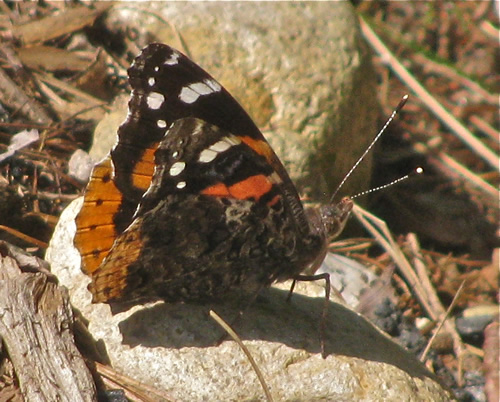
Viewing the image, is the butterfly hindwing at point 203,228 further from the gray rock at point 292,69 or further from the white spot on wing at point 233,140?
the gray rock at point 292,69

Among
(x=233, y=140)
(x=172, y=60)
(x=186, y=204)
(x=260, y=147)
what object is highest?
(x=172, y=60)

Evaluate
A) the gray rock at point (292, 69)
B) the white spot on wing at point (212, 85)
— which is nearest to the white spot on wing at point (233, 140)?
the white spot on wing at point (212, 85)

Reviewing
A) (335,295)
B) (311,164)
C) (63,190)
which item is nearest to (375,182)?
(311,164)

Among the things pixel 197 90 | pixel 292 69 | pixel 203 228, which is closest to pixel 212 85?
pixel 197 90

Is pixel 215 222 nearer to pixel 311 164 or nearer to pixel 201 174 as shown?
pixel 201 174

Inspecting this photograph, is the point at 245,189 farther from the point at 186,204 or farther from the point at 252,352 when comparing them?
the point at 252,352

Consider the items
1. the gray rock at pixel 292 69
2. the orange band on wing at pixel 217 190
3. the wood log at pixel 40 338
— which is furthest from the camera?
the gray rock at pixel 292 69

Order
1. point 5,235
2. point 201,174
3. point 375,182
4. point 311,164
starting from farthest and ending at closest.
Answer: point 375,182 < point 311,164 < point 5,235 < point 201,174
